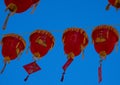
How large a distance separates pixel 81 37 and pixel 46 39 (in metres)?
0.27

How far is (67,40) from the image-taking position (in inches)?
92.4

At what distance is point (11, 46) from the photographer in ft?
7.98

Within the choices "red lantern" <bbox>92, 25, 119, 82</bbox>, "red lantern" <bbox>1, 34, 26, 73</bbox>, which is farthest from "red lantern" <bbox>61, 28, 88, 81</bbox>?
"red lantern" <bbox>1, 34, 26, 73</bbox>

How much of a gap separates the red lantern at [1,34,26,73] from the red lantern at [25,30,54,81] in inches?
4.1

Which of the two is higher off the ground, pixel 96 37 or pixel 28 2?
pixel 28 2

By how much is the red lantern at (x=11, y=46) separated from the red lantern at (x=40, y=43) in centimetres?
10

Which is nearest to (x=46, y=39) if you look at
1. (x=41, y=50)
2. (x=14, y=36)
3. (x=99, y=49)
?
(x=41, y=50)

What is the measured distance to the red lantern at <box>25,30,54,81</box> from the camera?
2.42 m

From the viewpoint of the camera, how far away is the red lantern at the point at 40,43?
2.42m

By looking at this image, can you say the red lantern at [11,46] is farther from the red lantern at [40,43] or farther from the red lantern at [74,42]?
the red lantern at [74,42]

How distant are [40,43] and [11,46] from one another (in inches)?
8.7

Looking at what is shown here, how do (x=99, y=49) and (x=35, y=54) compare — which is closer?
(x=99, y=49)

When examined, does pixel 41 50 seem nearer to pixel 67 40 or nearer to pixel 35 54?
pixel 35 54

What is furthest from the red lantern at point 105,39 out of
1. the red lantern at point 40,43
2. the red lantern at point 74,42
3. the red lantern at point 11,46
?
the red lantern at point 11,46
